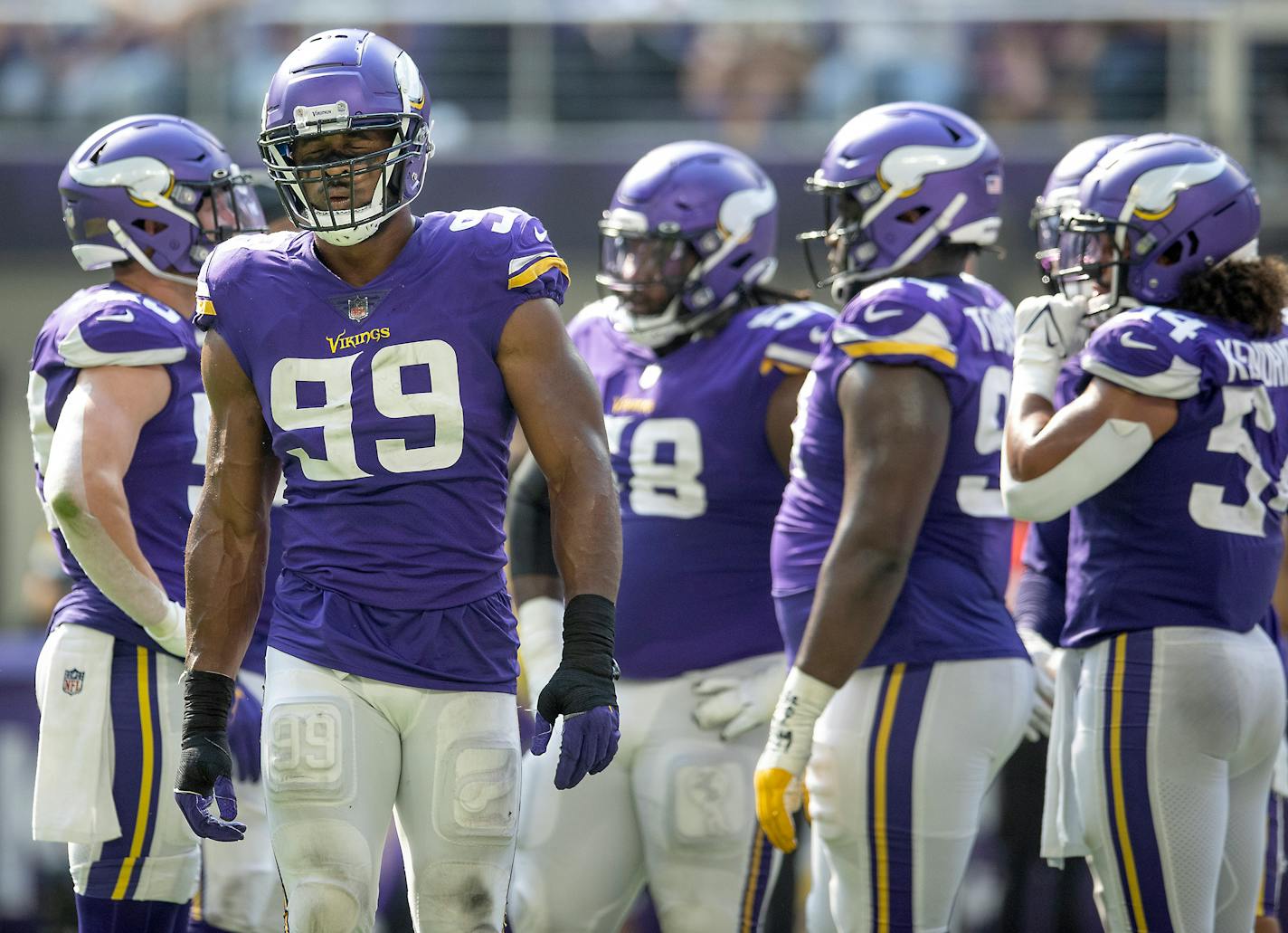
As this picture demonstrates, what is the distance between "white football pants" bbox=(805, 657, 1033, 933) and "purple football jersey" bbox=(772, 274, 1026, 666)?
0.07 metres

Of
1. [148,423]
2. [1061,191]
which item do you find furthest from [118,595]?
[1061,191]

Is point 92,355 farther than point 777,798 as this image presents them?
Yes

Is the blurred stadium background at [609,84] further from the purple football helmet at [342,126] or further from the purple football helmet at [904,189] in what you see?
the purple football helmet at [342,126]

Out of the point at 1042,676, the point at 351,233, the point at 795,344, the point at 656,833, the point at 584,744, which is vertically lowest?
the point at 656,833

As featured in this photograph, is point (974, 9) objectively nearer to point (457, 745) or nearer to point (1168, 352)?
point (1168, 352)

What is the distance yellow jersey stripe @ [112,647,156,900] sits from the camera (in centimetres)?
388

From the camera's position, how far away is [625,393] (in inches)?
177

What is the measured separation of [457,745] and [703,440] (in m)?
1.40

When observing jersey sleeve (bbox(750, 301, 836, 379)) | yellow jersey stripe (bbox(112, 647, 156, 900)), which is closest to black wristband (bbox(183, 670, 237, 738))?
yellow jersey stripe (bbox(112, 647, 156, 900))

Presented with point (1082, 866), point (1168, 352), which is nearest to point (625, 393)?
point (1168, 352)

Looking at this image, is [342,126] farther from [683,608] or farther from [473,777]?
[683,608]

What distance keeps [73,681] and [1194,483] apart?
2.41m

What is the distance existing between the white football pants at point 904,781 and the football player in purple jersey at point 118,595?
4.34 ft

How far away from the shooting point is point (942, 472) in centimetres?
393
